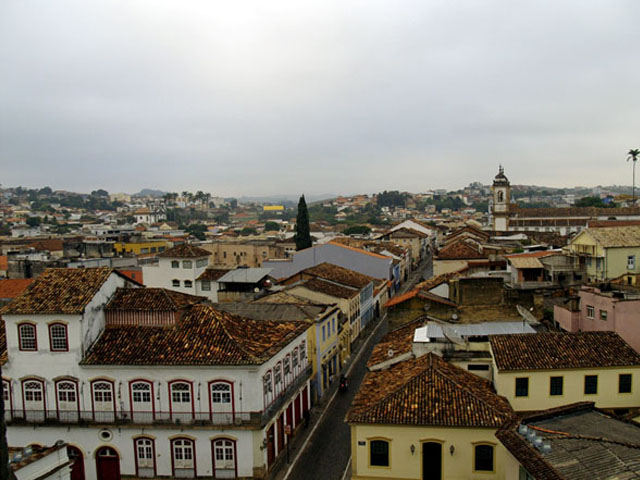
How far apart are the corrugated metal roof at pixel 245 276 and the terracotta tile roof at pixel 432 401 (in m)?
23.1

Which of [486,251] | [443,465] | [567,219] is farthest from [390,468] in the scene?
[567,219]

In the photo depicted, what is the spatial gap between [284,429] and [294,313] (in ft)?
26.6

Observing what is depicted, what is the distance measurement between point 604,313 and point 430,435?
46.5 feet

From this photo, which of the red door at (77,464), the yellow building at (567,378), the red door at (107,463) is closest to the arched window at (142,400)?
the red door at (107,463)

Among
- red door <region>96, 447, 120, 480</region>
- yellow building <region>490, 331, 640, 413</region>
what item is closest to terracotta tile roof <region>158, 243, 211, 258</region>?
red door <region>96, 447, 120, 480</region>

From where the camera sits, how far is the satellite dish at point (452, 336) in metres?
25.1

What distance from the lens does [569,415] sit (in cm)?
1756

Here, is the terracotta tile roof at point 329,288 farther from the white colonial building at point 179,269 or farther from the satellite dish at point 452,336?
the satellite dish at point 452,336

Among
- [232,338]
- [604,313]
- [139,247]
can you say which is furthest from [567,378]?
[139,247]

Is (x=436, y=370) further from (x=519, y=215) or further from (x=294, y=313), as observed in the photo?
(x=519, y=215)

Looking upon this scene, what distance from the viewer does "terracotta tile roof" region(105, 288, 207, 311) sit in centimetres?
2581

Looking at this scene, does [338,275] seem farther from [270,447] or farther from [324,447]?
[270,447]

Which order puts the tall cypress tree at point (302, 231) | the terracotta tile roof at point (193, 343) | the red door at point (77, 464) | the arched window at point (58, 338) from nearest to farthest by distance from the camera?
1. the terracotta tile roof at point (193, 343)
2. the red door at point (77, 464)
3. the arched window at point (58, 338)
4. the tall cypress tree at point (302, 231)

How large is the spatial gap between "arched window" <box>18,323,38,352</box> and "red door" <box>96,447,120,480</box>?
5.32 metres
